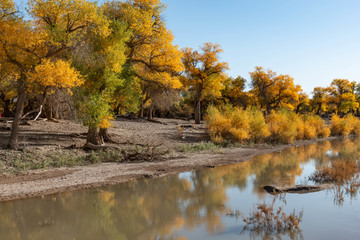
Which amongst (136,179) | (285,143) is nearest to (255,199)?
(136,179)

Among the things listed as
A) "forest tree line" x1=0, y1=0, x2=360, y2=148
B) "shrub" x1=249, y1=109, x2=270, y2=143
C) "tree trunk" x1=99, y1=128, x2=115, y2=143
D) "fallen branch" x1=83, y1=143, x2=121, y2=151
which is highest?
"forest tree line" x1=0, y1=0, x2=360, y2=148

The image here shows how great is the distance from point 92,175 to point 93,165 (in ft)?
7.51

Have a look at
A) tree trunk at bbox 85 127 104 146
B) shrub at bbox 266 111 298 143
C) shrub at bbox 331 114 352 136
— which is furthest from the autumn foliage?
shrub at bbox 331 114 352 136

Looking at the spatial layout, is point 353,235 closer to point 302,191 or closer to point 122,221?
point 302,191

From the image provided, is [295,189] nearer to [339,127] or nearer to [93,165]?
[93,165]

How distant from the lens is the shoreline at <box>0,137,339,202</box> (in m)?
11.4

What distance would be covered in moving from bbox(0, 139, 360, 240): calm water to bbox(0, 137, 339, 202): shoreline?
1.95 feet

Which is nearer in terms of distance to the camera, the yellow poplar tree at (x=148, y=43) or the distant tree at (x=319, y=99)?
the yellow poplar tree at (x=148, y=43)

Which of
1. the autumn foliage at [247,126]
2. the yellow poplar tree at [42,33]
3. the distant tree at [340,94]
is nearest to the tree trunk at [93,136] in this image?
the yellow poplar tree at [42,33]

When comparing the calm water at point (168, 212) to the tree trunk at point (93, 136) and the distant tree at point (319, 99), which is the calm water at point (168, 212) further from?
the distant tree at point (319, 99)

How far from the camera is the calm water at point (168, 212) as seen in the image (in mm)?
7879

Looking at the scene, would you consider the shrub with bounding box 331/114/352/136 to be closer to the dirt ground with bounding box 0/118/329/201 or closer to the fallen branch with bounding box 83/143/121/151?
the dirt ground with bounding box 0/118/329/201

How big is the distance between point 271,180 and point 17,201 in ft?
32.5

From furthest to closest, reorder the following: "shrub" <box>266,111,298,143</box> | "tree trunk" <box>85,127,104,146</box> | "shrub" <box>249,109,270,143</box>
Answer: "shrub" <box>266,111,298,143</box> < "shrub" <box>249,109,270,143</box> < "tree trunk" <box>85,127,104,146</box>
